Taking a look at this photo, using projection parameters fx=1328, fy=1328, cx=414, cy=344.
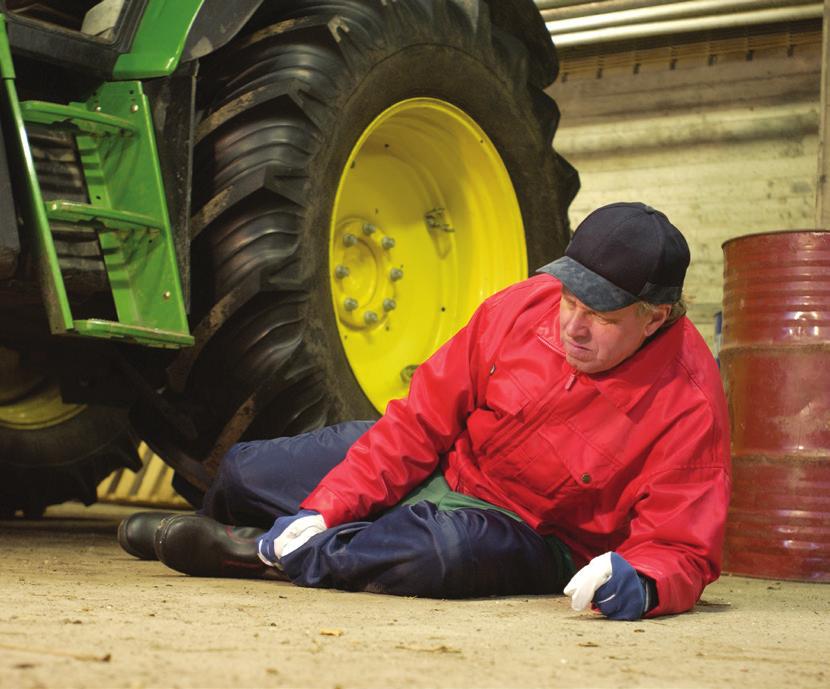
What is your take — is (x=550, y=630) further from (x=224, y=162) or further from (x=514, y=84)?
(x=514, y=84)

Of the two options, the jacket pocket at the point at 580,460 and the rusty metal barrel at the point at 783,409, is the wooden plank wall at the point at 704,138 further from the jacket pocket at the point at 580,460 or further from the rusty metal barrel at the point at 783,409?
the jacket pocket at the point at 580,460

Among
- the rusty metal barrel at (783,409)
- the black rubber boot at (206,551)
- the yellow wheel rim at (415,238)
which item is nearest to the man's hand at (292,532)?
the black rubber boot at (206,551)

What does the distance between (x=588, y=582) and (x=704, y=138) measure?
5.33 metres

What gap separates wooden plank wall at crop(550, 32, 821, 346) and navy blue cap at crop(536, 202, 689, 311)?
4682 mm

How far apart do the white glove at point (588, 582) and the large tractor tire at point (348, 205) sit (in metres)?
1.20

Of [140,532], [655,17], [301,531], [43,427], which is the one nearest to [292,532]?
[301,531]

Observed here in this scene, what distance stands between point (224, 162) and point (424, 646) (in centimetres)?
174

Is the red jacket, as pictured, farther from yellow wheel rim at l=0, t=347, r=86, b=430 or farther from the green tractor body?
yellow wheel rim at l=0, t=347, r=86, b=430

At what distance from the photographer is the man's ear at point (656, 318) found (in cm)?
261

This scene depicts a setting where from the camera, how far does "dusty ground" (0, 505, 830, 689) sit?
5.57ft

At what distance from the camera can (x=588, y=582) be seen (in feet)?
Answer: 7.88

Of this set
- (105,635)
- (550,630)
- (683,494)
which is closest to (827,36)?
(683,494)

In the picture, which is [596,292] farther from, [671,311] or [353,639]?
[353,639]

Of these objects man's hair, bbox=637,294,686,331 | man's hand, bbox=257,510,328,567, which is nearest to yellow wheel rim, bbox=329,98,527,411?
man's hand, bbox=257,510,328,567
